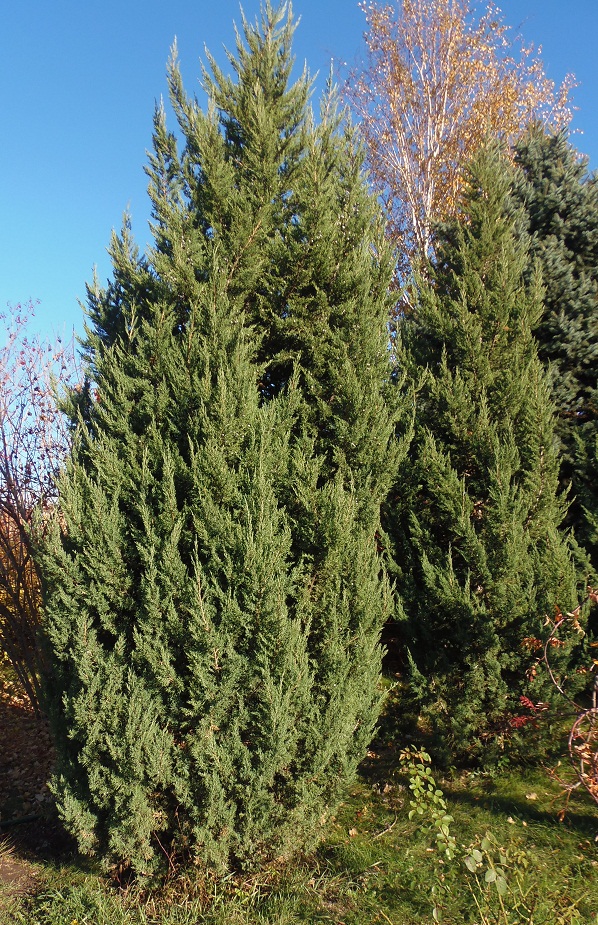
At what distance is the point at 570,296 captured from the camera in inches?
207

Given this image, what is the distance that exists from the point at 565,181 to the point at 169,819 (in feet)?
20.9

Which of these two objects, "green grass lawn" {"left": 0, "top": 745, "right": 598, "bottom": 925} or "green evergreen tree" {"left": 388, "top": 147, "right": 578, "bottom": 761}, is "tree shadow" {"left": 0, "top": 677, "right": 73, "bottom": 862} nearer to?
"green grass lawn" {"left": 0, "top": 745, "right": 598, "bottom": 925}

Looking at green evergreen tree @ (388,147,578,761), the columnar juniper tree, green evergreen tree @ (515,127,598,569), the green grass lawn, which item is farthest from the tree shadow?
green evergreen tree @ (515,127,598,569)

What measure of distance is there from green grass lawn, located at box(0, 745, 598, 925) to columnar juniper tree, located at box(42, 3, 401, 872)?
8.7 inches

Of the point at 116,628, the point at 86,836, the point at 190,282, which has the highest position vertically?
the point at 190,282

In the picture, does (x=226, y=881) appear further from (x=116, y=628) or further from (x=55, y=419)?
(x=55, y=419)

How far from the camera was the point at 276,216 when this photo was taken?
4746 mm

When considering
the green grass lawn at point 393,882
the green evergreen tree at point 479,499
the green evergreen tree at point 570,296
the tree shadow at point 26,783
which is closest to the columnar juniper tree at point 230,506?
the green grass lawn at point 393,882

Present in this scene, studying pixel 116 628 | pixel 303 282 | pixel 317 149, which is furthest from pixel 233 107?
pixel 116 628

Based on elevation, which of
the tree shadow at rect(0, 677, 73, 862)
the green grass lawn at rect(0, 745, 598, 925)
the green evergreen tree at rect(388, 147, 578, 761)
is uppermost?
the green evergreen tree at rect(388, 147, 578, 761)

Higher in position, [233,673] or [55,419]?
[55,419]

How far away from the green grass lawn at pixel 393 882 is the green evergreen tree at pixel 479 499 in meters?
0.62

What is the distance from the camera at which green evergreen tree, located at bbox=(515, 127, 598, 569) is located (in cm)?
510

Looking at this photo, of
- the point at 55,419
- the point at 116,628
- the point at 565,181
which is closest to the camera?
the point at 116,628
